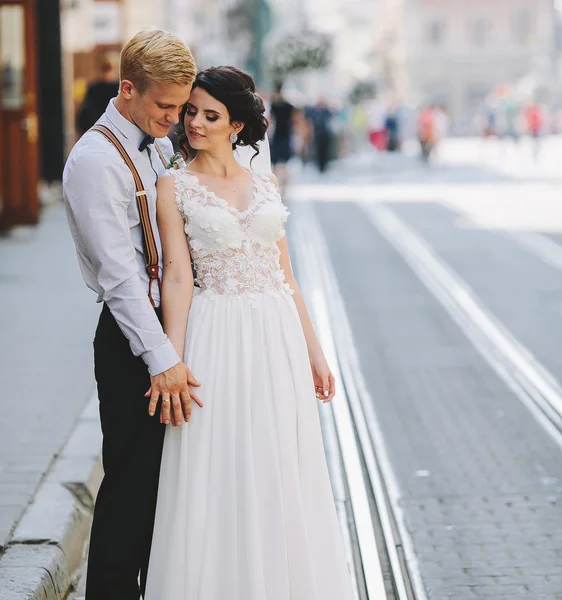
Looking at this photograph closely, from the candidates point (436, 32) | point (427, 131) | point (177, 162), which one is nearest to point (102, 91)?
point (177, 162)

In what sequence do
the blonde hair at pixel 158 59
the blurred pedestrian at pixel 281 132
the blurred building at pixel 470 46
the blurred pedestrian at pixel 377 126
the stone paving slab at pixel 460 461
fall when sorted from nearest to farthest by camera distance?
the blonde hair at pixel 158 59, the stone paving slab at pixel 460 461, the blurred pedestrian at pixel 281 132, the blurred pedestrian at pixel 377 126, the blurred building at pixel 470 46

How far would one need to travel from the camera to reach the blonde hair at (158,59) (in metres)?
3.45

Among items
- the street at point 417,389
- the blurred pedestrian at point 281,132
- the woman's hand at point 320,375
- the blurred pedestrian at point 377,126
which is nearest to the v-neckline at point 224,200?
the woman's hand at point 320,375

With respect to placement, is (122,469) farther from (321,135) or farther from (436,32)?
(436,32)

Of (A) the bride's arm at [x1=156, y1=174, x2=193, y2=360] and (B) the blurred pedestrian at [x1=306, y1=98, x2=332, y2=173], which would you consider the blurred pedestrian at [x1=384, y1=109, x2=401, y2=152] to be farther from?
(A) the bride's arm at [x1=156, y1=174, x2=193, y2=360]

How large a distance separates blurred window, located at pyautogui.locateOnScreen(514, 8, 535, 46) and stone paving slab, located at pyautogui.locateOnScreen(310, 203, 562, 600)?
78024 millimetres

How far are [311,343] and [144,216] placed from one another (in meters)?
0.71

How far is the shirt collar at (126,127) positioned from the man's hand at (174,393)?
65 cm

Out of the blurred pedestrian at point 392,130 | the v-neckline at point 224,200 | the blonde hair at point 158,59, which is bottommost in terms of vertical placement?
the blurred pedestrian at point 392,130

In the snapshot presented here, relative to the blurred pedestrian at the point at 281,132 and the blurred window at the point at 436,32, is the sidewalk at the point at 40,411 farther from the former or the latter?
the blurred window at the point at 436,32

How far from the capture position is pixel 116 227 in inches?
139

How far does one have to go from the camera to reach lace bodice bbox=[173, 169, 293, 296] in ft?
12.0

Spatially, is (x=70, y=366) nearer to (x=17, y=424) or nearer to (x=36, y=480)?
(x=17, y=424)

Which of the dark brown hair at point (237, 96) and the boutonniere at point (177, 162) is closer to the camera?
the dark brown hair at point (237, 96)
